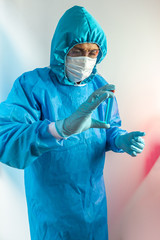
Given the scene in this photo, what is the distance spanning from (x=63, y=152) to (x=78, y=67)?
0.38 meters

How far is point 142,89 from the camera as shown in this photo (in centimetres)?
149

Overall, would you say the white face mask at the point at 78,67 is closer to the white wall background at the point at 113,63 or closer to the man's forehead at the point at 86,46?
the man's forehead at the point at 86,46

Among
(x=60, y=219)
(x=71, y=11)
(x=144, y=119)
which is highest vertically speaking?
(x=71, y=11)

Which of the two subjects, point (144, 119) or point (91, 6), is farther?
point (144, 119)

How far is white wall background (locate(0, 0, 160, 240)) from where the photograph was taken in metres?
1.17

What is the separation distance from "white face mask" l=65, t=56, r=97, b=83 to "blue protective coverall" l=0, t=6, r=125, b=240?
0.03m

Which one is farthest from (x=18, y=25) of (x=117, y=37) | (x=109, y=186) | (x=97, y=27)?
(x=109, y=186)

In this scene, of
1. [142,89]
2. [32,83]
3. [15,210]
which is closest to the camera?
[32,83]

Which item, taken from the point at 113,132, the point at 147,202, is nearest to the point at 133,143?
the point at 113,132

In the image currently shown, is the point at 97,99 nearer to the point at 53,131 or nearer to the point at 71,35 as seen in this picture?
the point at 53,131

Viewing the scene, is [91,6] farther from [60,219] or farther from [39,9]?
[60,219]

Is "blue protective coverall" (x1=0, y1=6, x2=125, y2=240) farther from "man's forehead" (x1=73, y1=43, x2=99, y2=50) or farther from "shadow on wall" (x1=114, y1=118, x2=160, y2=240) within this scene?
"shadow on wall" (x1=114, y1=118, x2=160, y2=240)

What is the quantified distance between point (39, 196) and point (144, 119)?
0.85 metres

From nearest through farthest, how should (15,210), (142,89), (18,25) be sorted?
(18,25) < (15,210) < (142,89)
